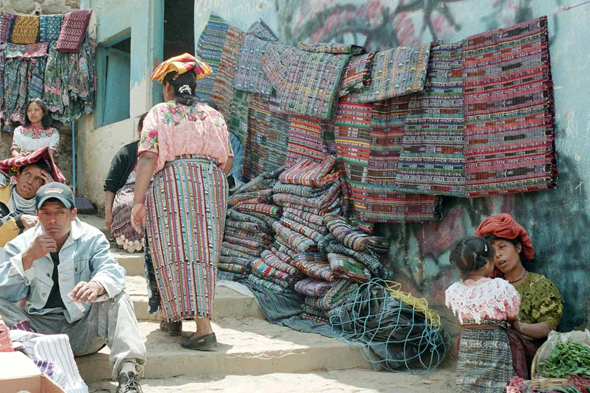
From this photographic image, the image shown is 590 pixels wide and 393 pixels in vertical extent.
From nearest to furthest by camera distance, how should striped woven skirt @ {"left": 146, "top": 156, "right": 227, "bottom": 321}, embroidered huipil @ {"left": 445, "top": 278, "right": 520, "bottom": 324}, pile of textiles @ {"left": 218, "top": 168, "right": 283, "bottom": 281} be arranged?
1. embroidered huipil @ {"left": 445, "top": 278, "right": 520, "bottom": 324}
2. striped woven skirt @ {"left": 146, "top": 156, "right": 227, "bottom": 321}
3. pile of textiles @ {"left": 218, "top": 168, "right": 283, "bottom": 281}

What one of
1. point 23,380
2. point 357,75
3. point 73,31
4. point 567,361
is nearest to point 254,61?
point 357,75

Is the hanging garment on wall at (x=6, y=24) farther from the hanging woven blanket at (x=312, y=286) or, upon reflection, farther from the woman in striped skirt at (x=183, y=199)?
the hanging woven blanket at (x=312, y=286)

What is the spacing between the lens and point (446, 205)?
497 cm

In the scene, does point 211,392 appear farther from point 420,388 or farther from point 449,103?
point 449,103

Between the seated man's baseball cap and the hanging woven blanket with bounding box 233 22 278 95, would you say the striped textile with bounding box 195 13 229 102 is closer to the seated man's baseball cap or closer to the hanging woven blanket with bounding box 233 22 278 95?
the hanging woven blanket with bounding box 233 22 278 95

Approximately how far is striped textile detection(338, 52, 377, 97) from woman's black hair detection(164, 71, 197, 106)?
1419 mm

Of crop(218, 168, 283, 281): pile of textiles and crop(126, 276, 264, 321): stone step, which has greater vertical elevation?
crop(218, 168, 283, 281): pile of textiles

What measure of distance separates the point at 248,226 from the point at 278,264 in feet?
2.16

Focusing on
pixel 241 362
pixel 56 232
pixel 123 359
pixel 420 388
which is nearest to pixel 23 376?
pixel 123 359

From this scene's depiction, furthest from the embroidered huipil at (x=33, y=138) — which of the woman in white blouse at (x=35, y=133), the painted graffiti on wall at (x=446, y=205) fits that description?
the painted graffiti on wall at (x=446, y=205)

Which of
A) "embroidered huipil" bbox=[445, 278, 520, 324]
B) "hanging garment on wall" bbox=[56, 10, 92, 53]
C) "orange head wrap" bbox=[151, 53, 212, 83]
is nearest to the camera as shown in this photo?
"embroidered huipil" bbox=[445, 278, 520, 324]

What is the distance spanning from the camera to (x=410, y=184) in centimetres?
495

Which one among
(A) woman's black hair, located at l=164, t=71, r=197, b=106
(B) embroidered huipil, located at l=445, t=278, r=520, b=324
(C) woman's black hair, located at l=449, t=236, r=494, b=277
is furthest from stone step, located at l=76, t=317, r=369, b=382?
(A) woman's black hair, located at l=164, t=71, r=197, b=106

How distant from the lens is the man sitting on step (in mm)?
3576
